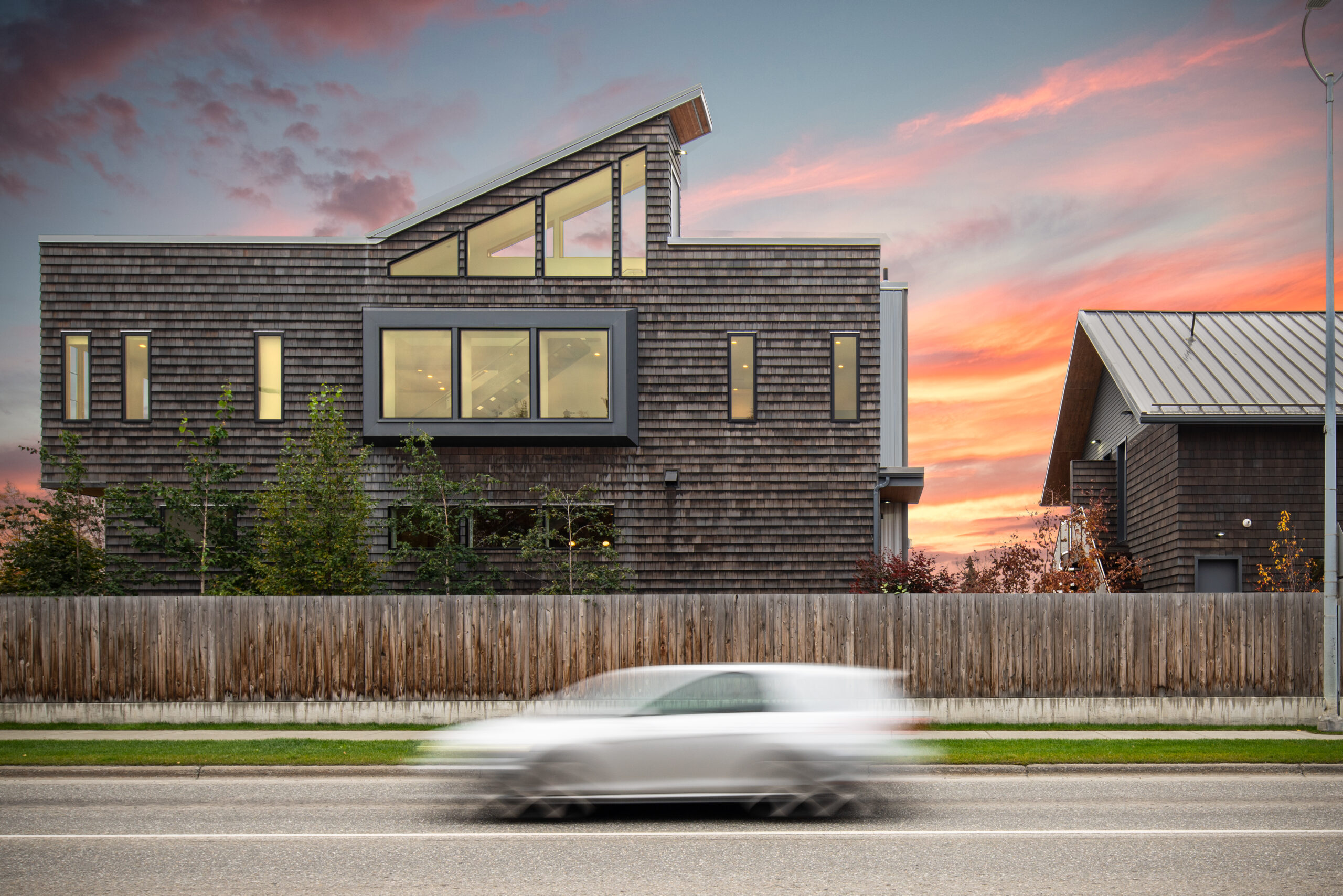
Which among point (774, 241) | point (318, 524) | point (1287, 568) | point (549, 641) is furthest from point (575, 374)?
point (1287, 568)

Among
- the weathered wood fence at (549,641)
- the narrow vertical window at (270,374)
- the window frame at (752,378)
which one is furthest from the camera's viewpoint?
the window frame at (752,378)

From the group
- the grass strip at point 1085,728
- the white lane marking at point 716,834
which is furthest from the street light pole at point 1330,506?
the white lane marking at point 716,834

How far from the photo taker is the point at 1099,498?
25047 millimetres

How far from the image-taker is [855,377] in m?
22.6

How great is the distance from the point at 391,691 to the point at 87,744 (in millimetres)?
4449

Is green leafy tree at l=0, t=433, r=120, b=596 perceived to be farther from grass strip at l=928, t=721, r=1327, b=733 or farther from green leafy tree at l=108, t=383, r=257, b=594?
grass strip at l=928, t=721, r=1327, b=733

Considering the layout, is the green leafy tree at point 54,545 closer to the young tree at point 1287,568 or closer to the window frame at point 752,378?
the window frame at point 752,378

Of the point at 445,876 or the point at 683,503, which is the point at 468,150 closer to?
the point at 683,503

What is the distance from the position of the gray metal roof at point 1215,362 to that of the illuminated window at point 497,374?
38.8ft

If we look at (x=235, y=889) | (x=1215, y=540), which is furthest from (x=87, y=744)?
(x=1215, y=540)

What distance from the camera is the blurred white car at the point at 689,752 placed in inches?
372

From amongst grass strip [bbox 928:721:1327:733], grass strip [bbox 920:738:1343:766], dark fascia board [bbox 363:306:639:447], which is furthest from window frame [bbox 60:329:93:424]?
grass strip [bbox 920:738:1343:766]

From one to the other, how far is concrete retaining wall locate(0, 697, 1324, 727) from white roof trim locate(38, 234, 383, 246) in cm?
945

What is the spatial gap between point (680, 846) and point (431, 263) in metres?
16.6
